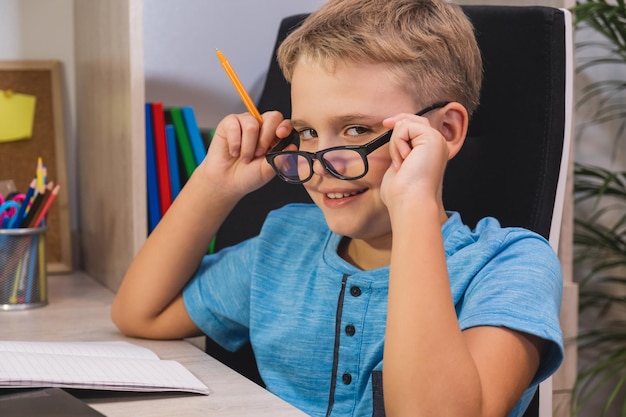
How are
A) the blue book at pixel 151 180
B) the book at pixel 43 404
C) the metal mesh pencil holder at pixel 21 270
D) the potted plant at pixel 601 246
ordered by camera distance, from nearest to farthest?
the book at pixel 43 404, the metal mesh pencil holder at pixel 21 270, the blue book at pixel 151 180, the potted plant at pixel 601 246

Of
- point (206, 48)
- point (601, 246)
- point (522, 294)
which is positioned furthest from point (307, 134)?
point (601, 246)

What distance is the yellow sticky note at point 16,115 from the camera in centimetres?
165

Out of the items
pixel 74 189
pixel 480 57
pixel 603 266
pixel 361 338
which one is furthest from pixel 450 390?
pixel 603 266

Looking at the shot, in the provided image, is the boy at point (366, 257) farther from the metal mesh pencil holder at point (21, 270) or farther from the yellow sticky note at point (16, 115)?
the yellow sticky note at point (16, 115)

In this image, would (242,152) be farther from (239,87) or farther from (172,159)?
(172,159)

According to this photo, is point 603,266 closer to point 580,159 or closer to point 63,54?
point 580,159

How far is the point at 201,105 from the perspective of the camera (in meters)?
1.75

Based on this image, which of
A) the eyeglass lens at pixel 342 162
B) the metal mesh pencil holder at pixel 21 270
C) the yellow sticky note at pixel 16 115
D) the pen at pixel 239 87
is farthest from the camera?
the yellow sticky note at pixel 16 115

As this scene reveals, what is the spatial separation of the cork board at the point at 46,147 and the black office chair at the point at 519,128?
85 centimetres

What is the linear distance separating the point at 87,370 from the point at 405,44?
0.48 m

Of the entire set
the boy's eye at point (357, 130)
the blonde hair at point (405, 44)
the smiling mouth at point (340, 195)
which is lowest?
the smiling mouth at point (340, 195)

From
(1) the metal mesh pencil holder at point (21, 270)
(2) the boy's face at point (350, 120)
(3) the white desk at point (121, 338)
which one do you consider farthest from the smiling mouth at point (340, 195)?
(1) the metal mesh pencil holder at point (21, 270)

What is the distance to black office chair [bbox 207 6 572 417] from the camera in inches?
42.1

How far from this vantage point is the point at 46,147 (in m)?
1.69
